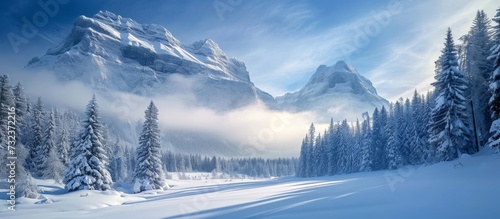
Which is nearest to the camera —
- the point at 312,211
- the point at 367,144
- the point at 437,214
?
the point at 437,214

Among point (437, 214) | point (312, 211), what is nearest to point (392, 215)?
point (437, 214)

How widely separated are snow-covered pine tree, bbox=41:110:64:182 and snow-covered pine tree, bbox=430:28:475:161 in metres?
52.4

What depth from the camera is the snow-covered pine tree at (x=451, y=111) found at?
28.5 meters

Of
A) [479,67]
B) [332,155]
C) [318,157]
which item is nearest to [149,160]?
[479,67]

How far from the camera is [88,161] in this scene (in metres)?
34.5

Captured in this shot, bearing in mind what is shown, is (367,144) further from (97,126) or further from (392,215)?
(392,215)

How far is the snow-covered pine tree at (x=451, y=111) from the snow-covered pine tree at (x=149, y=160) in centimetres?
3734

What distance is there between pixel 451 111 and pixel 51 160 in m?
56.1

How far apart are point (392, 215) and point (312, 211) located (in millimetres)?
3303

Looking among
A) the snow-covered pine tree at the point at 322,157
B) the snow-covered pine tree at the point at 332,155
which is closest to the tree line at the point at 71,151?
the snow-covered pine tree at the point at 332,155

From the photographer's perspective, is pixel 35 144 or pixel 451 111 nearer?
pixel 451 111

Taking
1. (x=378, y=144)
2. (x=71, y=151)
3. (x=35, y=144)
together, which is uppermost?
(x=35, y=144)

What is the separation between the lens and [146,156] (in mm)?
42531

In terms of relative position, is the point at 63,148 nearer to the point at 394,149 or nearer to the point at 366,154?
the point at 366,154
